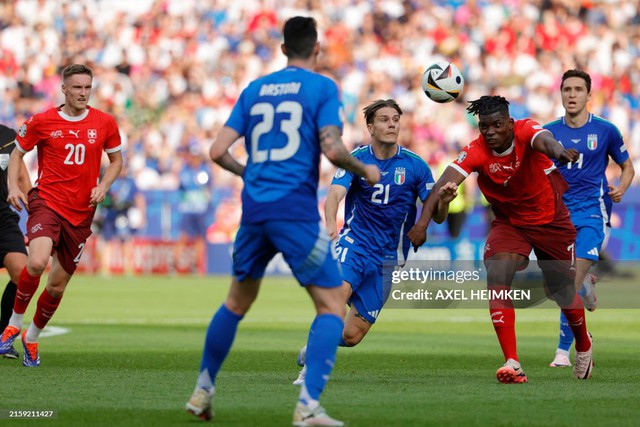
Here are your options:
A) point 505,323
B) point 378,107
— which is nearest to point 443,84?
point 378,107

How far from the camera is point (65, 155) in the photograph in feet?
39.0

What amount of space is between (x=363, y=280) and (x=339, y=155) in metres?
3.73

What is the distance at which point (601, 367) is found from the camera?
1187 centimetres

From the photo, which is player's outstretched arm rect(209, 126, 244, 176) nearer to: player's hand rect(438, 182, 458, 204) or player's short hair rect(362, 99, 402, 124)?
player's hand rect(438, 182, 458, 204)

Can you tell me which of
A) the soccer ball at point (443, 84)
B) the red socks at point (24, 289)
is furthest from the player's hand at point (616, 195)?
the red socks at point (24, 289)

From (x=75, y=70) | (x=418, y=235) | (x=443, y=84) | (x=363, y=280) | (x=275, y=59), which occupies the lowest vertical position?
(x=363, y=280)

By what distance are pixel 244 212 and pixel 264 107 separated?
0.67 meters

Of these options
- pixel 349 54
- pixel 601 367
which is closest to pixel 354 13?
pixel 349 54

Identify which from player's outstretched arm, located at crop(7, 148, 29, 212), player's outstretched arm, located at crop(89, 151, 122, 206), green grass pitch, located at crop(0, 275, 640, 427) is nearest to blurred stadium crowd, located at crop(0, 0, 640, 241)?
green grass pitch, located at crop(0, 275, 640, 427)

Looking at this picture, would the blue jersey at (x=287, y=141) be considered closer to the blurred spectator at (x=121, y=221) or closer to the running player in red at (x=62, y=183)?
the running player in red at (x=62, y=183)

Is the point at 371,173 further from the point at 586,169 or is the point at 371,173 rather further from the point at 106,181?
the point at 586,169

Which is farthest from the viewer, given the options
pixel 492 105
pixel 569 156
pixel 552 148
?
pixel 492 105

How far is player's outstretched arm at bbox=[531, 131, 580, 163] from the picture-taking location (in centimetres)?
950

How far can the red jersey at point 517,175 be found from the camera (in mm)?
10531
